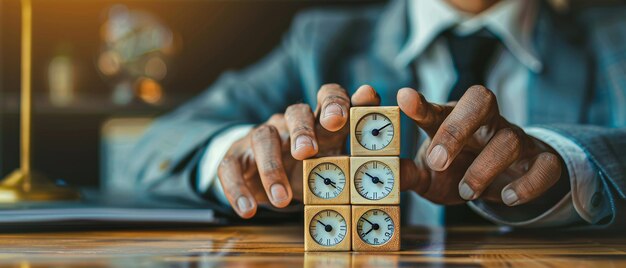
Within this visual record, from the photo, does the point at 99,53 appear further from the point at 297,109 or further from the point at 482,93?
the point at 482,93

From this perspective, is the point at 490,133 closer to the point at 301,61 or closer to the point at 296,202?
the point at 296,202

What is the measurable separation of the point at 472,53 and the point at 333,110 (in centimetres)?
93

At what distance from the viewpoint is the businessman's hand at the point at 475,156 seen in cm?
84

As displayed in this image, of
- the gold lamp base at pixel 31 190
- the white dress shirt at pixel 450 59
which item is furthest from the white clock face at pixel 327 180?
the white dress shirt at pixel 450 59

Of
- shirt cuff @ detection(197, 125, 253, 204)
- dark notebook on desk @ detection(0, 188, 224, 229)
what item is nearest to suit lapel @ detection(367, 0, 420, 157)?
shirt cuff @ detection(197, 125, 253, 204)

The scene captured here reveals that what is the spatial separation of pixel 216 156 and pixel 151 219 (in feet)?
0.90

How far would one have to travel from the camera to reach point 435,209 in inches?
63.5

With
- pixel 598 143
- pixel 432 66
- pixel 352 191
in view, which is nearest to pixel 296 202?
pixel 352 191

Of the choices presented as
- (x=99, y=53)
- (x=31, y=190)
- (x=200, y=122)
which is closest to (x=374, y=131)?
(x=31, y=190)

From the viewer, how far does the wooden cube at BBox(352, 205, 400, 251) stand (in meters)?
0.79

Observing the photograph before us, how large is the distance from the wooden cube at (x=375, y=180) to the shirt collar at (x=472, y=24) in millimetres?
969

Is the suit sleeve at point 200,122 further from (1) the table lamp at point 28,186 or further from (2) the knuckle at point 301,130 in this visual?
(2) the knuckle at point 301,130

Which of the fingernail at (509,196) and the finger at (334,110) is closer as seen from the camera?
the finger at (334,110)

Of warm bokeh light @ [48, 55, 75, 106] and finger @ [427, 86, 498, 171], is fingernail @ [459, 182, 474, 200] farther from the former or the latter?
warm bokeh light @ [48, 55, 75, 106]
